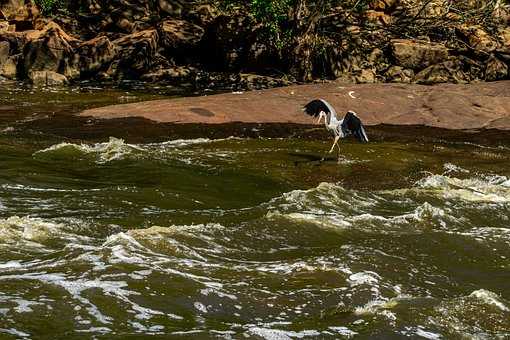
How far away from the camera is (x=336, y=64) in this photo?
75.0 ft

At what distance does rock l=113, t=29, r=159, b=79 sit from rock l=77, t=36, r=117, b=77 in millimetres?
314

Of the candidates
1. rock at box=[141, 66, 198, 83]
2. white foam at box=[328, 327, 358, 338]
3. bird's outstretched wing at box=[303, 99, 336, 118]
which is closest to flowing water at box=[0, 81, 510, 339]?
white foam at box=[328, 327, 358, 338]

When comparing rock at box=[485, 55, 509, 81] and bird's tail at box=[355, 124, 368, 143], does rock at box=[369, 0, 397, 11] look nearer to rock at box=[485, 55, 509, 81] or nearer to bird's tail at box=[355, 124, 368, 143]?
rock at box=[485, 55, 509, 81]

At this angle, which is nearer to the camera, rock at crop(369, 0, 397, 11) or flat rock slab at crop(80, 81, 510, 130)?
flat rock slab at crop(80, 81, 510, 130)

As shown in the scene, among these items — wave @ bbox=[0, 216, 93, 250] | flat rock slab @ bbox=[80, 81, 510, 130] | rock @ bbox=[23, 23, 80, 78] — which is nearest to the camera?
wave @ bbox=[0, 216, 93, 250]

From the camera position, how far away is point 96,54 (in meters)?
23.3

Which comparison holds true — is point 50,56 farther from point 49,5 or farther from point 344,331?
point 344,331

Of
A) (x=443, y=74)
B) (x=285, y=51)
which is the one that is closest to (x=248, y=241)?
(x=285, y=51)

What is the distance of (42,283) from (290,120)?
963cm

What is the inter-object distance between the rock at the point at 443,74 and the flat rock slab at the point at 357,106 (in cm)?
640

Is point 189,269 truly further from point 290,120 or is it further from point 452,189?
point 290,120

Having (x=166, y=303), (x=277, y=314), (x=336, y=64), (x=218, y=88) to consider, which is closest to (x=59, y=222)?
(x=166, y=303)

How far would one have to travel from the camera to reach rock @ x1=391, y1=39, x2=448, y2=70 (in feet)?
75.3

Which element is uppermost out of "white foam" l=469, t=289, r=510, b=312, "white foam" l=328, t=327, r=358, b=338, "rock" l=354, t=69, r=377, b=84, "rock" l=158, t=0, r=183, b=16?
"rock" l=158, t=0, r=183, b=16
